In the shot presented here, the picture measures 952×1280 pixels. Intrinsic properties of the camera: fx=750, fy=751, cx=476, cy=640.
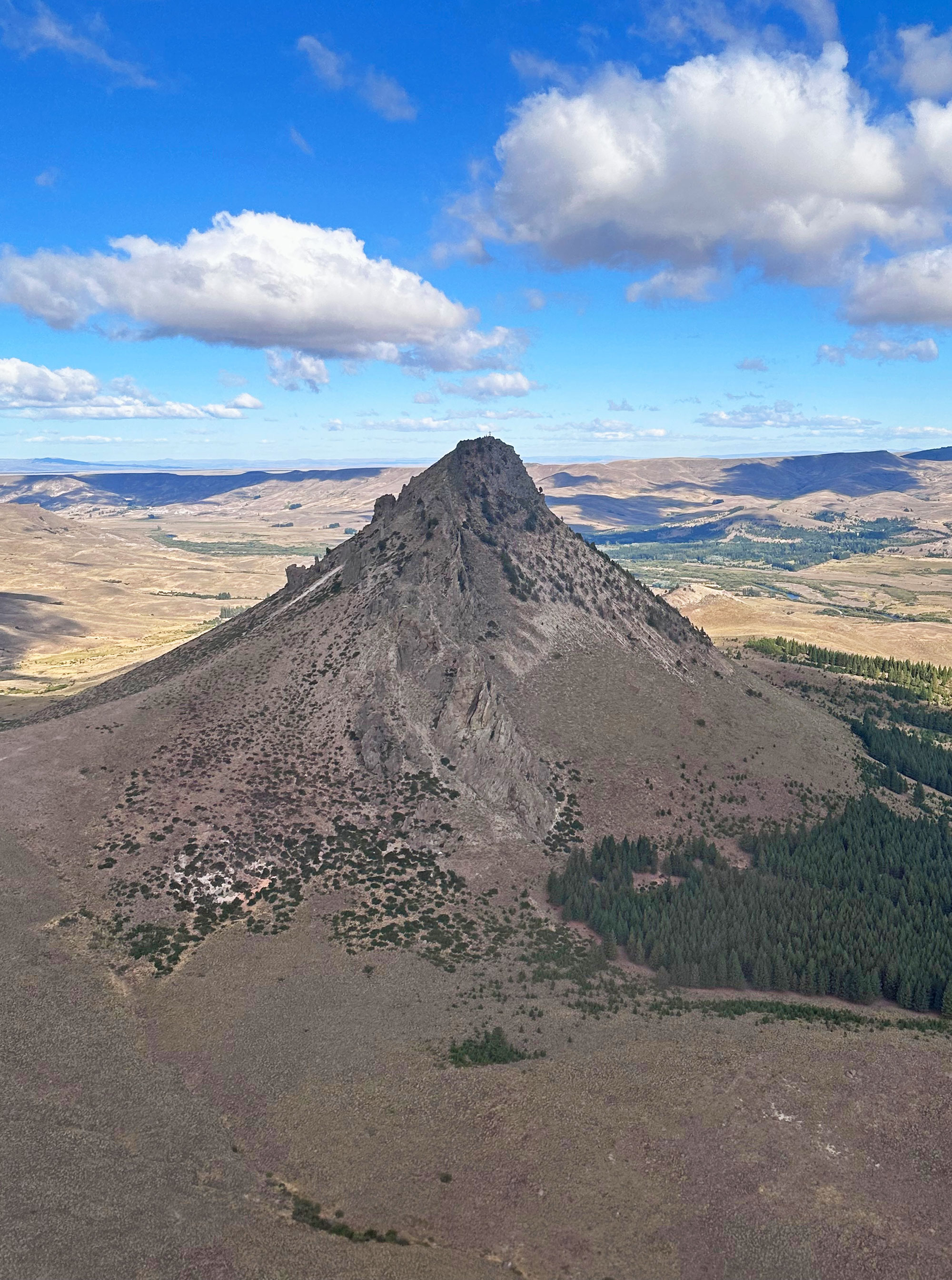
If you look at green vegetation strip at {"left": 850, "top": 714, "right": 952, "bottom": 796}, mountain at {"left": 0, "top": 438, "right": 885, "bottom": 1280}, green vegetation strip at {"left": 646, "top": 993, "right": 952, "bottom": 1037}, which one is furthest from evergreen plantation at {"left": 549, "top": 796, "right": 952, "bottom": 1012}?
green vegetation strip at {"left": 850, "top": 714, "right": 952, "bottom": 796}

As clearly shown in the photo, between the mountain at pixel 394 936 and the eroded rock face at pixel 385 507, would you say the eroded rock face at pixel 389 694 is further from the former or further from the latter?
the eroded rock face at pixel 385 507

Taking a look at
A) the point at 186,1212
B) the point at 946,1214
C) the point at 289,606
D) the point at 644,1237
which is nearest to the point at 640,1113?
the point at 644,1237

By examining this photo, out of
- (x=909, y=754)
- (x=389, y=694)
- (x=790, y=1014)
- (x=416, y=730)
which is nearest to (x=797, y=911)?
(x=790, y=1014)

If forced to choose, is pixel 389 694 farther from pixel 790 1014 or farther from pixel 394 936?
pixel 790 1014

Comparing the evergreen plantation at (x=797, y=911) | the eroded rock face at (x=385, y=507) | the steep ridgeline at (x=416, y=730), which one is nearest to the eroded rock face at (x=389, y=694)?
the steep ridgeline at (x=416, y=730)

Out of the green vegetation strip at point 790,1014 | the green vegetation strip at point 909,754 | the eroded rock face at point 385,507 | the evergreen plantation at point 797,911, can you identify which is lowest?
the green vegetation strip at point 790,1014

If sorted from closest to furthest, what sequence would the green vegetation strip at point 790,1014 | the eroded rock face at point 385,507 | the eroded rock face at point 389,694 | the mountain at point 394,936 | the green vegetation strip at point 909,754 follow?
the mountain at point 394,936
the green vegetation strip at point 790,1014
the eroded rock face at point 389,694
the green vegetation strip at point 909,754
the eroded rock face at point 385,507

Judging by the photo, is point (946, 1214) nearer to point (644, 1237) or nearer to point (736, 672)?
point (644, 1237)
